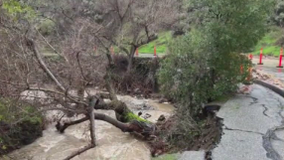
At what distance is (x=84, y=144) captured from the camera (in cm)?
1025

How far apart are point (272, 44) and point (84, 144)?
17986 mm

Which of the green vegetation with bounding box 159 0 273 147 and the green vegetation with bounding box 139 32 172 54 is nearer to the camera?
the green vegetation with bounding box 159 0 273 147

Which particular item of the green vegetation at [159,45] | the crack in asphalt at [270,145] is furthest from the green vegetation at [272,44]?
the crack in asphalt at [270,145]

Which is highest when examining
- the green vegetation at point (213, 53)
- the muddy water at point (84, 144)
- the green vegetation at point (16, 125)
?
the green vegetation at point (213, 53)

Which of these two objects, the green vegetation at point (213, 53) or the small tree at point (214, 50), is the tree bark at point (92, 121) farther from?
the small tree at point (214, 50)

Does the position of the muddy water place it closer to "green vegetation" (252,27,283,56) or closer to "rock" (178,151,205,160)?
"rock" (178,151,205,160)

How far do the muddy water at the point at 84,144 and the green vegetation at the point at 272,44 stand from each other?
14259 millimetres

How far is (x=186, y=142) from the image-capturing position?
812cm

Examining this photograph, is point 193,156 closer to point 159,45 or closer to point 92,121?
point 92,121

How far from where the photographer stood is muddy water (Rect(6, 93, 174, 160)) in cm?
908

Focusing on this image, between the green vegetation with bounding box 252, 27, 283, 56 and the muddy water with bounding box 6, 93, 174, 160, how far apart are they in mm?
14259

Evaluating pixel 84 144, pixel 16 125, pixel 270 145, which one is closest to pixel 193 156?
pixel 270 145

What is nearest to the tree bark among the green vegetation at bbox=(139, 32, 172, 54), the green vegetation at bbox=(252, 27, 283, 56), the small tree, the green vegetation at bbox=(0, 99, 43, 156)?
the green vegetation at bbox=(0, 99, 43, 156)

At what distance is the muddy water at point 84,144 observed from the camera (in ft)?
29.8
